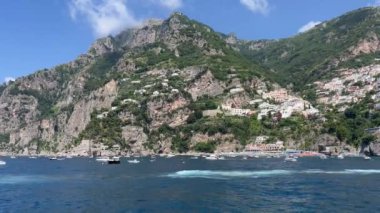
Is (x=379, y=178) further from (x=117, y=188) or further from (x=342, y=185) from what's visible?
(x=117, y=188)

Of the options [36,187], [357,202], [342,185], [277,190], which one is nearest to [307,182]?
[342,185]

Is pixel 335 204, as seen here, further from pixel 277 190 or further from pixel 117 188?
pixel 117 188

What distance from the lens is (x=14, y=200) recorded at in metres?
85.9

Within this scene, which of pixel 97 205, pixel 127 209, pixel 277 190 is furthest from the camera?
pixel 277 190

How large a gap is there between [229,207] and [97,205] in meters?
19.7

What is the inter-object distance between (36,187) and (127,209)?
41718 mm

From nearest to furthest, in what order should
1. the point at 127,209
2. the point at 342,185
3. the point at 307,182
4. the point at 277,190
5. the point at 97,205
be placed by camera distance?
the point at 127,209
the point at 97,205
the point at 277,190
the point at 342,185
the point at 307,182

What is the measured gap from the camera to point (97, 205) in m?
78.5

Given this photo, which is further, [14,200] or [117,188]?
[117,188]

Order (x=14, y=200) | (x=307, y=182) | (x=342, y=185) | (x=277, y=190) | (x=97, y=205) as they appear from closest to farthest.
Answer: (x=97, y=205) < (x=14, y=200) < (x=277, y=190) < (x=342, y=185) < (x=307, y=182)

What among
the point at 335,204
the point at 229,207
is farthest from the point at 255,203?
the point at 335,204

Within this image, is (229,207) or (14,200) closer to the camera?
(229,207)

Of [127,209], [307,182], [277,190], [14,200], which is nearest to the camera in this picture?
[127,209]

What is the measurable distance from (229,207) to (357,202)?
1923 centimetres
